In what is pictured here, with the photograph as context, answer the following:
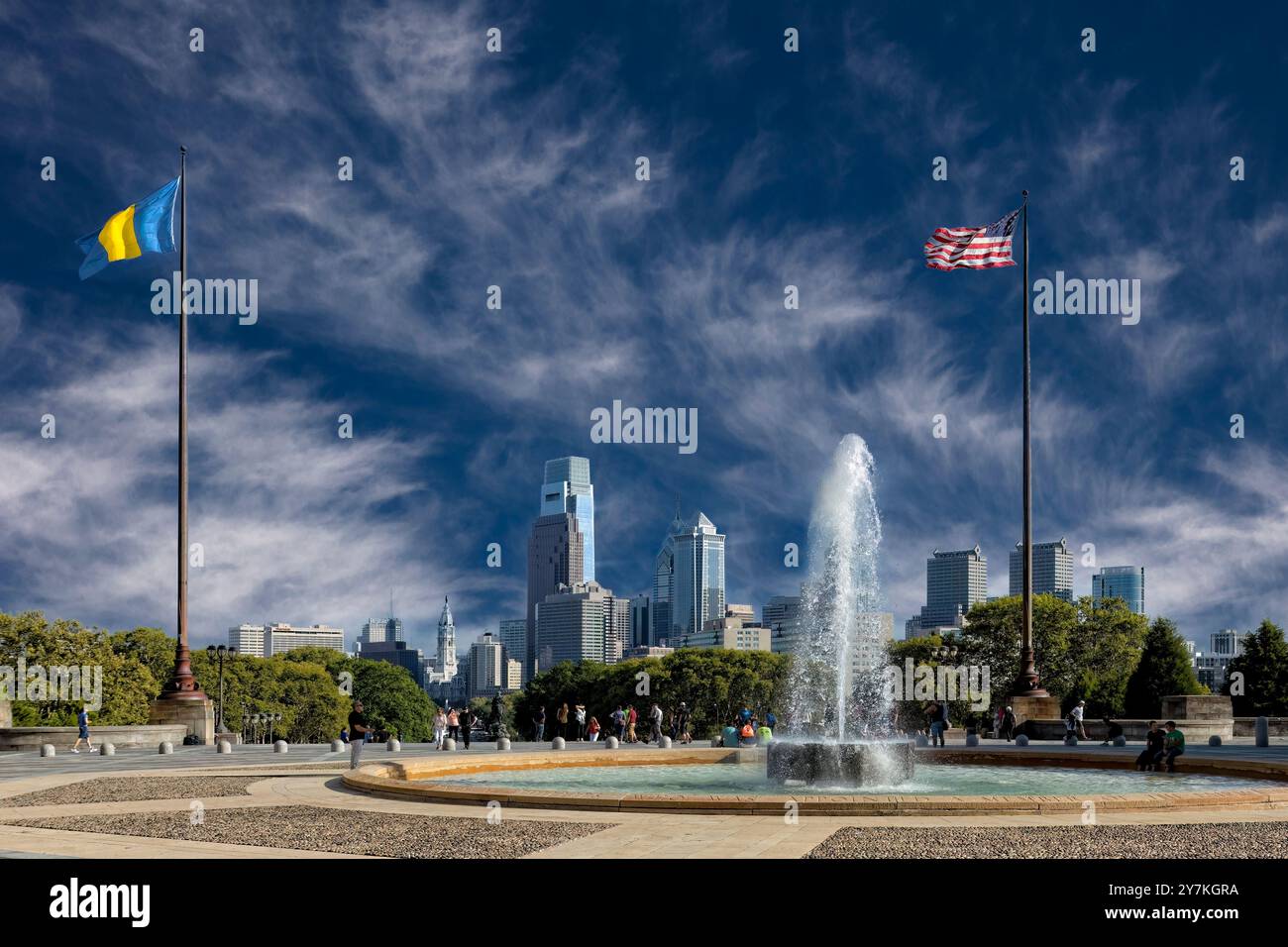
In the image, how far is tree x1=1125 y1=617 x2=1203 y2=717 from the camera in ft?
168

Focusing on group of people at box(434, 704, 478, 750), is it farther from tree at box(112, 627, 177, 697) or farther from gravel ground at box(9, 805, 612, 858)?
tree at box(112, 627, 177, 697)

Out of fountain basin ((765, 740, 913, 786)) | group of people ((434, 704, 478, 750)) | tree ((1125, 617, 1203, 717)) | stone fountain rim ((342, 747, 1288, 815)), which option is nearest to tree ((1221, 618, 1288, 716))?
tree ((1125, 617, 1203, 717))

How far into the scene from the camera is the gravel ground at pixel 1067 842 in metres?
14.5

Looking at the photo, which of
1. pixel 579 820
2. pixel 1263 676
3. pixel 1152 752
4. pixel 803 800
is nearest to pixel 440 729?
pixel 1152 752

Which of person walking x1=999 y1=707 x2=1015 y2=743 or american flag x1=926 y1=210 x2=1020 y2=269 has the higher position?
american flag x1=926 y1=210 x2=1020 y2=269

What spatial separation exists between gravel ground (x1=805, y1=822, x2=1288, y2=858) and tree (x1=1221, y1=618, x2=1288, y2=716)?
139 feet

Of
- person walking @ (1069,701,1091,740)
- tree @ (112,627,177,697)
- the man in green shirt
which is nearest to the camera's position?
the man in green shirt

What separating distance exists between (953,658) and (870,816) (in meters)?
66.0

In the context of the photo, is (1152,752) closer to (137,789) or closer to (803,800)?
(803,800)

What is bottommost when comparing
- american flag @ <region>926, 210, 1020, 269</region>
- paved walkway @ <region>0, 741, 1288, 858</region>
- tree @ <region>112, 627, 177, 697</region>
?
tree @ <region>112, 627, 177, 697</region>

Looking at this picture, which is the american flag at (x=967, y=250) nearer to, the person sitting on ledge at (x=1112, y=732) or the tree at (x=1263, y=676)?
the person sitting on ledge at (x=1112, y=732)

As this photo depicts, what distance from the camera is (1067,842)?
1545 centimetres

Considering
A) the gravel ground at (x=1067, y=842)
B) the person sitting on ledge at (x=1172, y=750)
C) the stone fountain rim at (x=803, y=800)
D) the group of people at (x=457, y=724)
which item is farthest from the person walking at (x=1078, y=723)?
the gravel ground at (x=1067, y=842)
